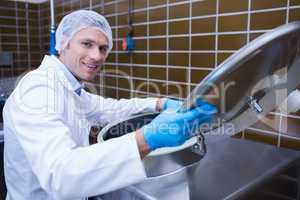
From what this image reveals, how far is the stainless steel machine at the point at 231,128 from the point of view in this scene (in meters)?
0.50

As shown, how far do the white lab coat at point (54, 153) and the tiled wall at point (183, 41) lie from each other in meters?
0.66

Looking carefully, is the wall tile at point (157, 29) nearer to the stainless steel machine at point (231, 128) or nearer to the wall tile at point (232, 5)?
the wall tile at point (232, 5)

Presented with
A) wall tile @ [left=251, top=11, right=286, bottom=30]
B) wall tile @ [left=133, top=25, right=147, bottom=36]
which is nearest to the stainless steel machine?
wall tile @ [left=251, top=11, right=286, bottom=30]

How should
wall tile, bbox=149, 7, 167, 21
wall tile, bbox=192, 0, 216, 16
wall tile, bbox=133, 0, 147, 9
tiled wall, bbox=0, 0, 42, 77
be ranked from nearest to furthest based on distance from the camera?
wall tile, bbox=192, 0, 216, 16, wall tile, bbox=149, 7, 167, 21, wall tile, bbox=133, 0, 147, 9, tiled wall, bbox=0, 0, 42, 77

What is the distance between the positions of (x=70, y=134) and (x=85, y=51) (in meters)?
Result: 0.35

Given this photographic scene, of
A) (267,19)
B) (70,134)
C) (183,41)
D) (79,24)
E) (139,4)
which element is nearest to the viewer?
(70,134)

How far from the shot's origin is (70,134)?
2.22 feet

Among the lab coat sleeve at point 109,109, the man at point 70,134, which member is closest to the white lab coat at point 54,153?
the man at point 70,134

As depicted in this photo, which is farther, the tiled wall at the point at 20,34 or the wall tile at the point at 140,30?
the tiled wall at the point at 20,34

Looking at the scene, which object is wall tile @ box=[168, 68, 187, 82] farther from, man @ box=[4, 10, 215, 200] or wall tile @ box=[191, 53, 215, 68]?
man @ box=[4, 10, 215, 200]

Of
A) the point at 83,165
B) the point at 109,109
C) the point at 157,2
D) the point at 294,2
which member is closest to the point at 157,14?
the point at 157,2

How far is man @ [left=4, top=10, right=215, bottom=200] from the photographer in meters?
0.56

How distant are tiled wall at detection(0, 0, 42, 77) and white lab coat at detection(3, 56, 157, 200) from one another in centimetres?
176

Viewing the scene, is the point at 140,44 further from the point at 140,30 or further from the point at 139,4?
the point at 139,4
